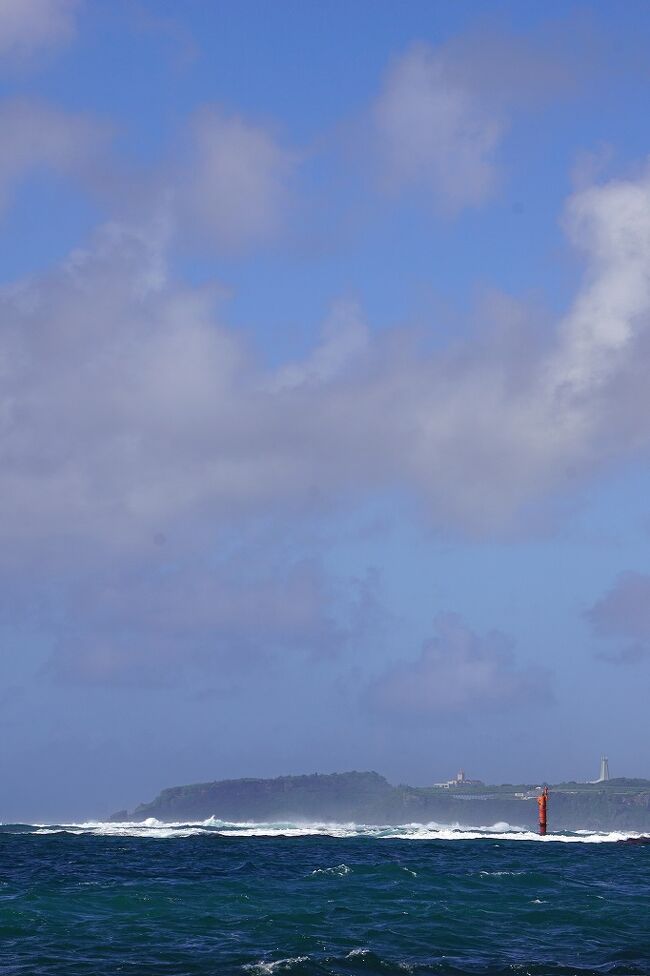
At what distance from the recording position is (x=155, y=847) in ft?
325

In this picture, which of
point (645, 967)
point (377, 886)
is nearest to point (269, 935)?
point (645, 967)

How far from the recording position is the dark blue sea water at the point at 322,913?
3997cm

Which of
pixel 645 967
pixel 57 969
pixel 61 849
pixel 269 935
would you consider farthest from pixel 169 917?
pixel 61 849

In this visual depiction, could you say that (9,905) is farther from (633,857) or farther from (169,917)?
(633,857)

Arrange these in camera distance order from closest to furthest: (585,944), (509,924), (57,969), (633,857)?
(57,969)
(585,944)
(509,924)
(633,857)

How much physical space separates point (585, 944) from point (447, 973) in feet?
28.8

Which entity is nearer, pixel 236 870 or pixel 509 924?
pixel 509 924

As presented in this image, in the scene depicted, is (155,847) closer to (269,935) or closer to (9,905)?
(9,905)

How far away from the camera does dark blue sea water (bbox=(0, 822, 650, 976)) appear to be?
39969 millimetres

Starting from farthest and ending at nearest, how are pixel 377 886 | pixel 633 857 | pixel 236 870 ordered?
pixel 633 857 < pixel 236 870 < pixel 377 886

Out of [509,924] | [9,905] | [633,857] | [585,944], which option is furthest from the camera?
[633,857]

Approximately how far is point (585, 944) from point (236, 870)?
34395 mm

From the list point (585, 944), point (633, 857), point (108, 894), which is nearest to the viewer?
point (585, 944)

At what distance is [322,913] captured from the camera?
2026 inches
